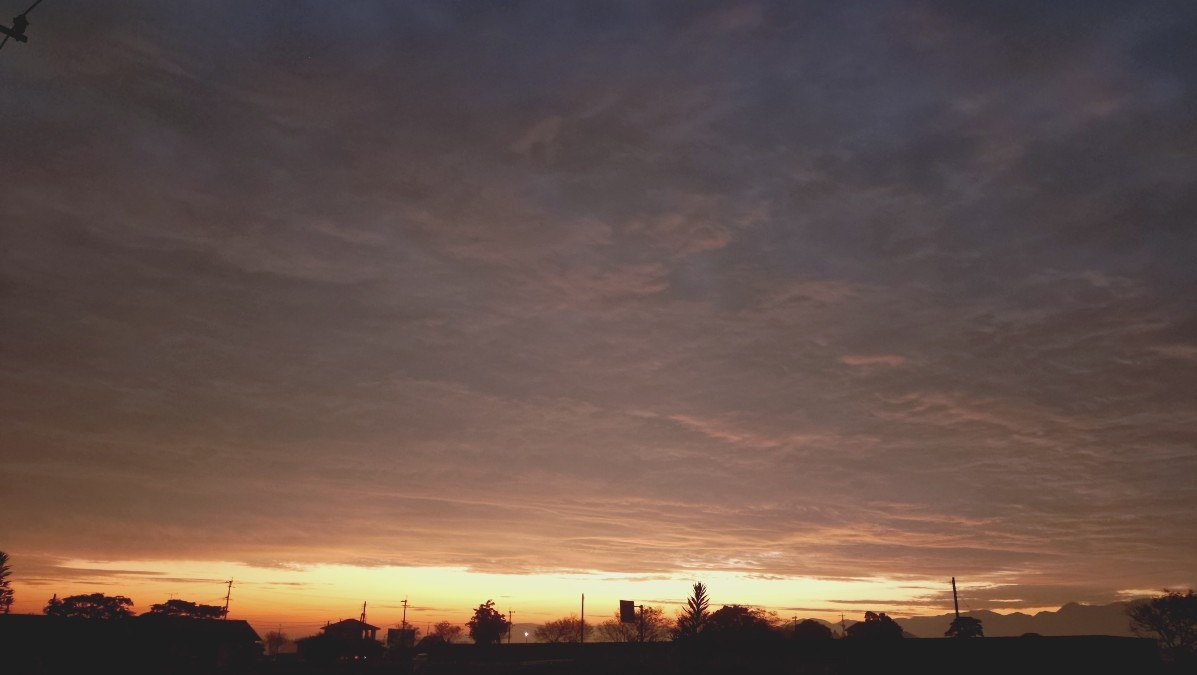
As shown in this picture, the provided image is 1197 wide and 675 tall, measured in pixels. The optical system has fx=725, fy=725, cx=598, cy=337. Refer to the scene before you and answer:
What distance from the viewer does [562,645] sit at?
8800cm

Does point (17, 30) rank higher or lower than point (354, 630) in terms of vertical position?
higher

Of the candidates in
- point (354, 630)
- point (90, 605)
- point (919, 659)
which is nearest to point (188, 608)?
point (90, 605)

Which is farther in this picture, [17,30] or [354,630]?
[354,630]

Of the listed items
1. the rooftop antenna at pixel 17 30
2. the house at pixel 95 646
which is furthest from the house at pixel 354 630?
the rooftop antenna at pixel 17 30

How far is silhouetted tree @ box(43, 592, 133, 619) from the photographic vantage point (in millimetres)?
133125

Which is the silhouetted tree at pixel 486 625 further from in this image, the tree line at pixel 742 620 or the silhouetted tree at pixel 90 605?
the silhouetted tree at pixel 90 605

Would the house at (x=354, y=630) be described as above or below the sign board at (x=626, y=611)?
below

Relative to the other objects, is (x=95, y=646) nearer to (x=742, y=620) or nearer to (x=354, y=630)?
(x=354, y=630)

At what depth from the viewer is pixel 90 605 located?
137875 millimetres

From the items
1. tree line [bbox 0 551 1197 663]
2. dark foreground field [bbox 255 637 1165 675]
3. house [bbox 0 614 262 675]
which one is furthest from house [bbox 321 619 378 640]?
dark foreground field [bbox 255 637 1165 675]

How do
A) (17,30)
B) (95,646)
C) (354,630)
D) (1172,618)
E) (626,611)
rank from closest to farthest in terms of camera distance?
(17,30)
(95,646)
(626,611)
(1172,618)
(354,630)

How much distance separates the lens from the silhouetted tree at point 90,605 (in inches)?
5241

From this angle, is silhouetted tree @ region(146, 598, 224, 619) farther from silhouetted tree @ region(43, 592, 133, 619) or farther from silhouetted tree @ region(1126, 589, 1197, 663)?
silhouetted tree @ region(1126, 589, 1197, 663)

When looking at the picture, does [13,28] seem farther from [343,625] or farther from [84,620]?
[343,625]
